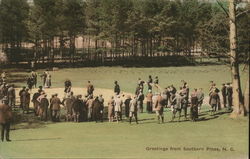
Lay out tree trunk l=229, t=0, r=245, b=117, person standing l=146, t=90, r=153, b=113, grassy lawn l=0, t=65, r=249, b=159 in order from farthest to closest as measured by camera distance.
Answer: person standing l=146, t=90, r=153, b=113 → tree trunk l=229, t=0, r=245, b=117 → grassy lawn l=0, t=65, r=249, b=159

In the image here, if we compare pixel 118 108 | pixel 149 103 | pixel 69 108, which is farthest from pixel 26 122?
pixel 149 103

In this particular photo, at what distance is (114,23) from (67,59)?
6735 millimetres

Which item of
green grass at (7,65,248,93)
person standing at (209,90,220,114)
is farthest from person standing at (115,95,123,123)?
green grass at (7,65,248,93)

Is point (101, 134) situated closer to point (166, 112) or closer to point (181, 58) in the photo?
point (166, 112)

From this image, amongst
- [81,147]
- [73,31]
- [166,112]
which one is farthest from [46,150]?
[73,31]

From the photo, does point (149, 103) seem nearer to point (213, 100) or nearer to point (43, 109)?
point (213, 100)

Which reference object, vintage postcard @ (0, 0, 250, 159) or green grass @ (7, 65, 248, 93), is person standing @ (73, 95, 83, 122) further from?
green grass @ (7, 65, 248, 93)

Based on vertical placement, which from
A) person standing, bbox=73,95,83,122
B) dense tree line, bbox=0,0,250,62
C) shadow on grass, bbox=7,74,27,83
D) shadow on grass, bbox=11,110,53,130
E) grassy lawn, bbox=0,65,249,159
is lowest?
grassy lawn, bbox=0,65,249,159

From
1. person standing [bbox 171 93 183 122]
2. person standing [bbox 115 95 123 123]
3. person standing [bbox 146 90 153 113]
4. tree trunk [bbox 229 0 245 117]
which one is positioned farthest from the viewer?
person standing [bbox 146 90 153 113]

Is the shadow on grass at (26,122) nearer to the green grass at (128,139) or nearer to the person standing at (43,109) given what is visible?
the person standing at (43,109)

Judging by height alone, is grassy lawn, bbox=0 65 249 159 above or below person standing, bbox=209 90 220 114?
below

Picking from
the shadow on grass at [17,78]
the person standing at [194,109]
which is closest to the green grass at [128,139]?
the person standing at [194,109]

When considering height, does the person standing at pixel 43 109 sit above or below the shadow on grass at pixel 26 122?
above

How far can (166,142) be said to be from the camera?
1827 centimetres
